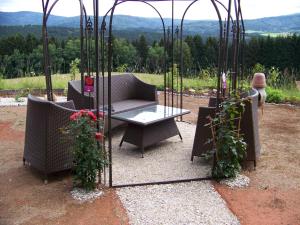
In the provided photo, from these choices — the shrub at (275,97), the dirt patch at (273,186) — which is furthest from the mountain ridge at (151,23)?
the dirt patch at (273,186)

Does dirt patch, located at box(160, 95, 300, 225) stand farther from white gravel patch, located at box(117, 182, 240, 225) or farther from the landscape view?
white gravel patch, located at box(117, 182, 240, 225)

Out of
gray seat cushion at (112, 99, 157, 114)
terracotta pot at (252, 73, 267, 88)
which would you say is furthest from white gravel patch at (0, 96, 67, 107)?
terracotta pot at (252, 73, 267, 88)

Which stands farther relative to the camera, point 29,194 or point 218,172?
point 218,172

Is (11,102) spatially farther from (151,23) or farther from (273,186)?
(151,23)

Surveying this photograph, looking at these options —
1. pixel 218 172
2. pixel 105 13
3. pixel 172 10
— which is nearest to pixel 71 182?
pixel 218 172

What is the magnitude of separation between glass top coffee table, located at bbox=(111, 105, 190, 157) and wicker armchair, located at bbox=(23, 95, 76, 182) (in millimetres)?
1057

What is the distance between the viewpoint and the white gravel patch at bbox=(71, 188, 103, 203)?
3.39 m

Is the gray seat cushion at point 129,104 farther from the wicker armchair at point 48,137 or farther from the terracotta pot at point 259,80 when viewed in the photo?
the terracotta pot at point 259,80

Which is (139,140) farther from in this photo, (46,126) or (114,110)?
(46,126)

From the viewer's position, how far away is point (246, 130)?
4.05m

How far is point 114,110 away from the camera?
521 centimetres

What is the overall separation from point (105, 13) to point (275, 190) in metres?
3.16

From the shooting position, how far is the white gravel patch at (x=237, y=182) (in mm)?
3736

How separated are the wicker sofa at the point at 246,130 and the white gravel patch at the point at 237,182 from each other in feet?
1.13
